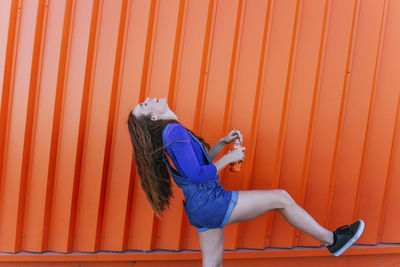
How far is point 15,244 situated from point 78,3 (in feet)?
7.01

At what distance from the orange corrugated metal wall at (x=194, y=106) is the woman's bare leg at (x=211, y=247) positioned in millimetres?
628

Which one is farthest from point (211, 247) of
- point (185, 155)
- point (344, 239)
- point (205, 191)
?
point (344, 239)

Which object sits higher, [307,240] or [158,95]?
[158,95]

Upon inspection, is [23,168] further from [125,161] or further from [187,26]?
[187,26]

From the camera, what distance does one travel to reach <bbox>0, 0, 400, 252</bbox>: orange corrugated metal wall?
275 centimetres

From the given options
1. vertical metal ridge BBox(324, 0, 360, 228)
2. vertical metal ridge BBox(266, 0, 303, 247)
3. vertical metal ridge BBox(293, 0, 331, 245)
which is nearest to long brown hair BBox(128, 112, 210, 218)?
vertical metal ridge BBox(266, 0, 303, 247)

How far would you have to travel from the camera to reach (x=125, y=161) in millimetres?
2873

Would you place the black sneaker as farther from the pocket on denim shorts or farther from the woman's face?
the woman's face

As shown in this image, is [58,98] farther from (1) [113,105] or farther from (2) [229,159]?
(2) [229,159]

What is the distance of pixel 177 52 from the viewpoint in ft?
9.41

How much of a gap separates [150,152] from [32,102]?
1228mm

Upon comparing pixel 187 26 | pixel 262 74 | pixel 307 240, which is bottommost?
pixel 307 240

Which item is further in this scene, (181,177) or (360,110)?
(360,110)

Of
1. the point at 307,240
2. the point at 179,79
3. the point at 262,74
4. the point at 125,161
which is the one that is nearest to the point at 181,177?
the point at 125,161
